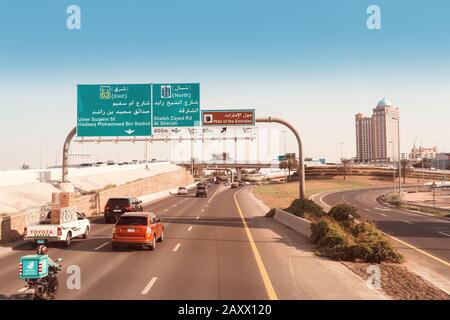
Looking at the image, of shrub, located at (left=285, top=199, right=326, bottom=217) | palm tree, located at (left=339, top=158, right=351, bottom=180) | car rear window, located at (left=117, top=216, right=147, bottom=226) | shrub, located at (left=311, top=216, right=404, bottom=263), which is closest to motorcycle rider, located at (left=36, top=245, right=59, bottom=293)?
car rear window, located at (left=117, top=216, right=147, bottom=226)

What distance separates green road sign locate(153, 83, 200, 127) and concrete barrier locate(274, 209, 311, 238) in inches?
375

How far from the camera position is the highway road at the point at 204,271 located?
10.8 m

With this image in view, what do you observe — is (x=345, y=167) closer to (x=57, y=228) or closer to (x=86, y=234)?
(x=86, y=234)

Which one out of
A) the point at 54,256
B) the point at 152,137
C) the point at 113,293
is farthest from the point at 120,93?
the point at 113,293

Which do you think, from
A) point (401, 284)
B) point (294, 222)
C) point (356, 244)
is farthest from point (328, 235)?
point (294, 222)

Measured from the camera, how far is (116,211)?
1183 inches

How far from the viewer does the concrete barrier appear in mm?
22484

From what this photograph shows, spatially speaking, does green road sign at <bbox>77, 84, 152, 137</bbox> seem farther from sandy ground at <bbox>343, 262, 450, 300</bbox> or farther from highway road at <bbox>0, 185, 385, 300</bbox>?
sandy ground at <bbox>343, 262, 450, 300</bbox>

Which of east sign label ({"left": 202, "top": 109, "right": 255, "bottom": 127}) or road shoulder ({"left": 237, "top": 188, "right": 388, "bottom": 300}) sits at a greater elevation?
east sign label ({"left": 202, "top": 109, "right": 255, "bottom": 127})

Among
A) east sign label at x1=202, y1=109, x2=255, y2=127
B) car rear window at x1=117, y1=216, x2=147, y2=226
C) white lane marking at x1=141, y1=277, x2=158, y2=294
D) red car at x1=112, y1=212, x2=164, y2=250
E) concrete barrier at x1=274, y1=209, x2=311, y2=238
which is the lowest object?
concrete barrier at x1=274, y1=209, x2=311, y2=238

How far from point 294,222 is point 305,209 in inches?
112

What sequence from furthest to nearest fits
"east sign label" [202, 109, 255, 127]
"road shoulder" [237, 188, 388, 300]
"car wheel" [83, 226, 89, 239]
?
"east sign label" [202, 109, 255, 127]
"car wheel" [83, 226, 89, 239]
"road shoulder" [237, 188, 388, 300]
